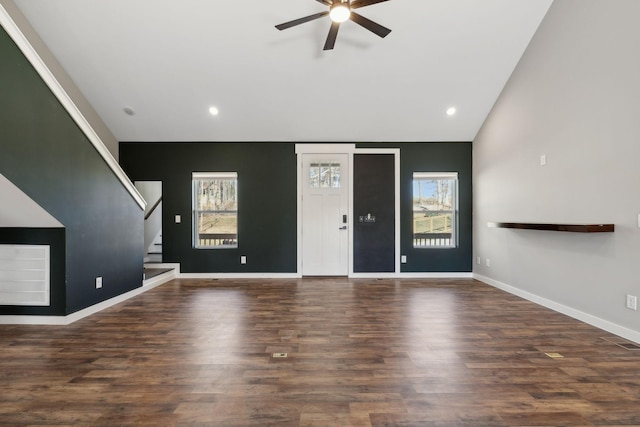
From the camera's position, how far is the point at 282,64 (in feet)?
14.0

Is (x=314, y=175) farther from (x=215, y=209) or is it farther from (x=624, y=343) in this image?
(x=624, y=343)

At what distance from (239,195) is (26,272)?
3.10 meters

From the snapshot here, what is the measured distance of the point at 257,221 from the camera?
5.64 metres

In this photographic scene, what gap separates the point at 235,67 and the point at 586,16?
13.7 ft

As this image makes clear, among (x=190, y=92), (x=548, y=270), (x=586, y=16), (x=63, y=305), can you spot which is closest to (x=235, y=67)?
(x=190, y=92)

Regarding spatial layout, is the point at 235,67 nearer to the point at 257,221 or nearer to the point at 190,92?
the point at 190,92

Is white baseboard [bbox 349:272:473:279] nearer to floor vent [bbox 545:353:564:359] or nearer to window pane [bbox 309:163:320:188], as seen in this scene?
window pane [bbox 309:163:320:188]

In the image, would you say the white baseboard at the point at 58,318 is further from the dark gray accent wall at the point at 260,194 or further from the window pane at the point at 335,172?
the window pane at the point at 335,172

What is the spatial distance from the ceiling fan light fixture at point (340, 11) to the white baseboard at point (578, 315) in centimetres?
397

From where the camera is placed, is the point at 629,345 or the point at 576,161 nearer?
the point at 629,345

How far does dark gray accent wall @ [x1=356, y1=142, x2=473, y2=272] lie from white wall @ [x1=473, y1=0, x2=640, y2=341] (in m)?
0.87

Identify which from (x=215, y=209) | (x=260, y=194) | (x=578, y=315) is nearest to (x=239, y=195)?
(x=260, y=194)

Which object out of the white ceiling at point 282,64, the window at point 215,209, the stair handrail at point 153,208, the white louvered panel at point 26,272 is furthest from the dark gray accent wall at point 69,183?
the stair handrail at point 153,208

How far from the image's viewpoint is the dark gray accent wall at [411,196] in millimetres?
5641
